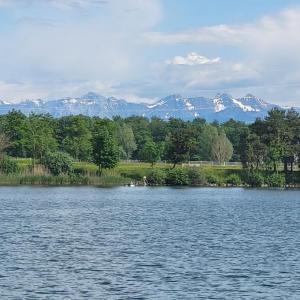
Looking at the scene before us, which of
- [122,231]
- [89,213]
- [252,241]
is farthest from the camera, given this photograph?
[89,213]

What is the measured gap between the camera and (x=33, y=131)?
494 ft

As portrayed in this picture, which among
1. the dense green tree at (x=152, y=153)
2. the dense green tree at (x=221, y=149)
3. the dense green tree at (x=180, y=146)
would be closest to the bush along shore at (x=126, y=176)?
the dense green tree at (x=180, y=146)

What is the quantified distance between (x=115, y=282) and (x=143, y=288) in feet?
6.25

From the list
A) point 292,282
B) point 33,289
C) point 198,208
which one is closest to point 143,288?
point 33,289

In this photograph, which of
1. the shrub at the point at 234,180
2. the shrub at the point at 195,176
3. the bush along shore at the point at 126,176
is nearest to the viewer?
the bush along shore at the point at 126,176

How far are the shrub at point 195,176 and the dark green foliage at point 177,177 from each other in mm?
800

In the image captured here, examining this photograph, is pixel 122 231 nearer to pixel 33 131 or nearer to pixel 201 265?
pixel 201 265

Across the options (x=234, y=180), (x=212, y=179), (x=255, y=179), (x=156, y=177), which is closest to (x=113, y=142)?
(x=156, y=177)

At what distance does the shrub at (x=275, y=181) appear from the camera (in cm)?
14112

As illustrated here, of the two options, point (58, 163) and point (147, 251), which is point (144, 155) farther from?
point (147, 251)

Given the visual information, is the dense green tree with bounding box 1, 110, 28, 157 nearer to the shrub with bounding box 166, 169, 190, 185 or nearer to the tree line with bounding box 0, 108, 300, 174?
the tree line with bounding box 0, 108, 300, 174

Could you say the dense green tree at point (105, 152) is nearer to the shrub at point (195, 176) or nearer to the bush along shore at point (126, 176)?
the bush along shore at point (126, 176)

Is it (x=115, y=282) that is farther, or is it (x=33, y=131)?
(x=33, y=131)

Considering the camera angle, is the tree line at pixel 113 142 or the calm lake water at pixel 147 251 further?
the tree line at pixel 113 142
